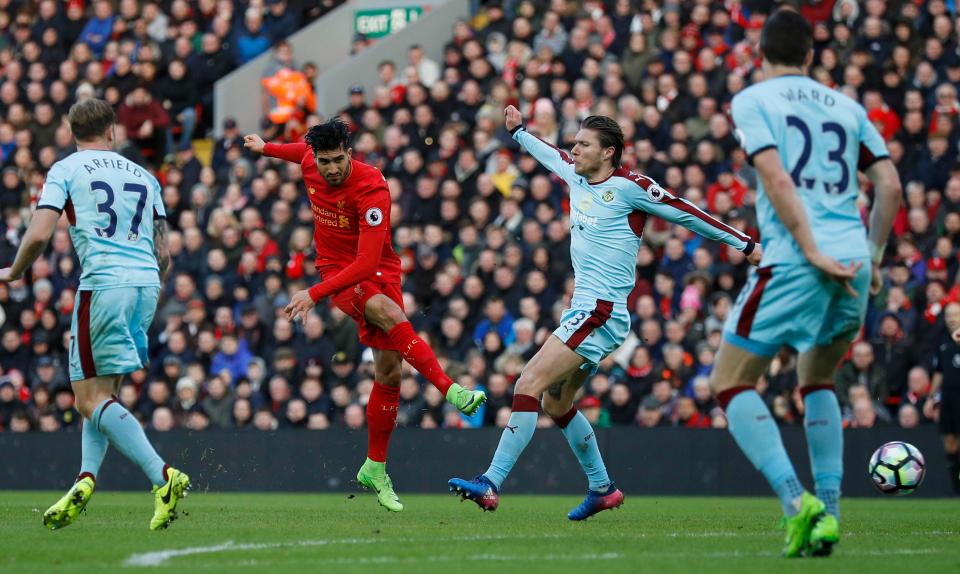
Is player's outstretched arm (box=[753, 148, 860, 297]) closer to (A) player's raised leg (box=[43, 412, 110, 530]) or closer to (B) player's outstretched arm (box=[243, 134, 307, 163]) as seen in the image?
(A) player's raised leg (box=[43, 412, 110, 530])

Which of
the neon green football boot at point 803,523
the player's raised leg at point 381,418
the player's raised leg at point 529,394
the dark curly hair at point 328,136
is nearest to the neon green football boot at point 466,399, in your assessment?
the player's raised leg at point 529,394

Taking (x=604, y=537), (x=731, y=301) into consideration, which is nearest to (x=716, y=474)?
(x=731, y=301)

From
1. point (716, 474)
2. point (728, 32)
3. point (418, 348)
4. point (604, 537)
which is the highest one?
point (728, 32)

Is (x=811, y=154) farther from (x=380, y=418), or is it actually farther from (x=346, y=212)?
(x=380, y=418)

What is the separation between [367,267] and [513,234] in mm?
7625

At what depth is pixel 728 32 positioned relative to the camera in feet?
60.5

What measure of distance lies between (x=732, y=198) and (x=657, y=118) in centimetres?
168

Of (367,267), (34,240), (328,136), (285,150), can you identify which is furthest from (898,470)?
(34,240)

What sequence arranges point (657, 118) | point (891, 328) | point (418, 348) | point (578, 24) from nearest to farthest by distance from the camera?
1. point (418, 348)
2. point (891, 328)
3. point (657, 118)
4. point (578, 24)

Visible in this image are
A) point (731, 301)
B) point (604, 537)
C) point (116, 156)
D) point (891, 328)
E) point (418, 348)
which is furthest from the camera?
point (731, 301)

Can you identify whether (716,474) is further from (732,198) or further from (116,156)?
(116,156)

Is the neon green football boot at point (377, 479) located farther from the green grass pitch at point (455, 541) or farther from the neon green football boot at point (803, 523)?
the neon green football boot at point (803, 523)

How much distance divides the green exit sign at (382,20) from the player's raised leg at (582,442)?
Answer: 1387cm

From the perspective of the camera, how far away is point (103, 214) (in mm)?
9055
